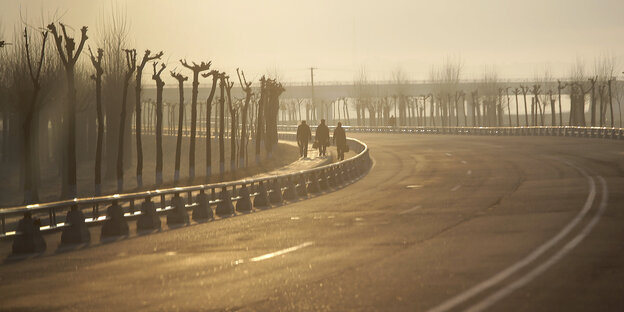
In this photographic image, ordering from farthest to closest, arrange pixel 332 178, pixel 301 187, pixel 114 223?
pixel 332 178 < pixel 301 187 < pixel 114 223

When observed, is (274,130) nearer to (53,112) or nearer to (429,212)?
(53,112)

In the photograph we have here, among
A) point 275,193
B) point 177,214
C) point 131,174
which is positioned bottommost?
point 131,174

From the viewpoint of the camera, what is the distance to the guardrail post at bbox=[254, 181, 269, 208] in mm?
30609

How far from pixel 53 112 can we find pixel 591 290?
7861 cm

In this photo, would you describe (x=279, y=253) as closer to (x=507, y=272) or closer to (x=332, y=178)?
(x=507, y=272)

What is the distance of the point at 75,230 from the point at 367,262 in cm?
791

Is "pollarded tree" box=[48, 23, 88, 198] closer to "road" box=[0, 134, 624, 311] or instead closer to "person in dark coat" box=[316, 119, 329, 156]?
"person in dark coat" box=[316, 119, 329, 156]

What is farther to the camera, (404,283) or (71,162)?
(71,162)

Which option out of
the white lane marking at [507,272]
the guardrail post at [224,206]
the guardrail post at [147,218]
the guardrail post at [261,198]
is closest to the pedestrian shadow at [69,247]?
the guardrail post at [147,218]

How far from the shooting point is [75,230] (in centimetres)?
2039

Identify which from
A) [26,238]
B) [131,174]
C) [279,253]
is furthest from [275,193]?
[131,174]

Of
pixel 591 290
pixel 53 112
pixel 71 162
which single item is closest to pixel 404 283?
pixel 591 290

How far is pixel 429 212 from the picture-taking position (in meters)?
24.4

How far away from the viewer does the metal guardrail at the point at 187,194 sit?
21.1 meters
